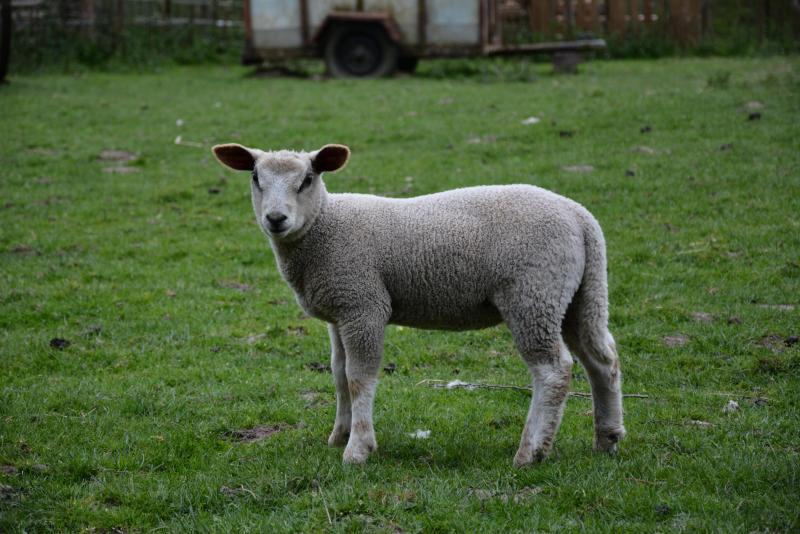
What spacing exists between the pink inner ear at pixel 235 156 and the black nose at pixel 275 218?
0.62m

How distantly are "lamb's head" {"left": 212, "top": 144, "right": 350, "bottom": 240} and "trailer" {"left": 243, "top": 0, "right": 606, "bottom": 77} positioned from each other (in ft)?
54.5

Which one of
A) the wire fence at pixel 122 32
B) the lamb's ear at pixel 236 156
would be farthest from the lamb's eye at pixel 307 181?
the wire fence at pixel 122 32

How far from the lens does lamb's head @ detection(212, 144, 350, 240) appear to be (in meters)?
5.37

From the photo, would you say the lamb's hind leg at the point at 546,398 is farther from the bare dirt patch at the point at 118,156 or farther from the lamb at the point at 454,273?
the bare dirt patch at the point at 118,156

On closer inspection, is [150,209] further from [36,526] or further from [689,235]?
[36,526]

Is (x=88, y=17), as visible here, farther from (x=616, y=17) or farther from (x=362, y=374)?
(x=362, y=374)

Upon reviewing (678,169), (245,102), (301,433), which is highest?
(245,102)

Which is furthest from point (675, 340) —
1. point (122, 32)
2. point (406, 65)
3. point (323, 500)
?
point (122, 32)

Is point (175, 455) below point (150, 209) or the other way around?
below

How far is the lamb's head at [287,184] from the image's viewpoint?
5.37 meters

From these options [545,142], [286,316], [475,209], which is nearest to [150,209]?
[286,316]

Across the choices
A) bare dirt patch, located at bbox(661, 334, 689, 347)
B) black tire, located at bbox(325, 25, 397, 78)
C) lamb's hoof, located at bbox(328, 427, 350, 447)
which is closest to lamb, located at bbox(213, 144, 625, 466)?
lamb's hoof, located at bbox(328, 427, 350, 447)

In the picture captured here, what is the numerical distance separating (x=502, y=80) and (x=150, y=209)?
1063 centimetres

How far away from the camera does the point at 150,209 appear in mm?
12078
